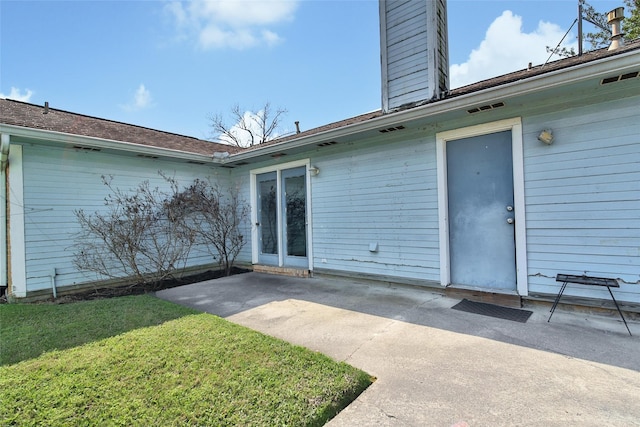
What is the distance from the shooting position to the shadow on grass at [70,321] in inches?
106

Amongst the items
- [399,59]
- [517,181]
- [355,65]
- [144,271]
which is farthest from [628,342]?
[355,65]

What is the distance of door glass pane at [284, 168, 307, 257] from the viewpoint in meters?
5.99

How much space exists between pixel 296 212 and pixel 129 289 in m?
3.29

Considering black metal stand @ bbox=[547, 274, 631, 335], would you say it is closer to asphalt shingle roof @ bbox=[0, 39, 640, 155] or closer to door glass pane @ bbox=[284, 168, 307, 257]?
asphalt shingle roof @ bbox=[0, 39, 640, 155]

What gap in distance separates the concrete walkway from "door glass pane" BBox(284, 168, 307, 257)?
1.90 m

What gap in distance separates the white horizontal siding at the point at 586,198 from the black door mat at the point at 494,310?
0.40 metres

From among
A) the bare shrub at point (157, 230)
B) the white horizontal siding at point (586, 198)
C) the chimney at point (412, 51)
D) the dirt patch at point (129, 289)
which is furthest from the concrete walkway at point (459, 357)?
the chimney at point (412, 51)

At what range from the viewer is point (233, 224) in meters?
6.77

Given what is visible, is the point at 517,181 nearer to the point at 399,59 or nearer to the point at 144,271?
the point at 399,59

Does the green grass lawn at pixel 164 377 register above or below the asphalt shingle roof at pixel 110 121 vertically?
below

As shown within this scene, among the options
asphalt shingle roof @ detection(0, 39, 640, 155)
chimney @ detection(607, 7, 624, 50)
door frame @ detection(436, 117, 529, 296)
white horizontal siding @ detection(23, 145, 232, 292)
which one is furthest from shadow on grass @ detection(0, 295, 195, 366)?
chimney @ detection(607, 7, 624, 50)

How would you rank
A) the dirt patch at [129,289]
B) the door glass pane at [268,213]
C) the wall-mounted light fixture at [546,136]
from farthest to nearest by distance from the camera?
the door glass pane at [268,213], the dirt patch at [129,289], the wall-mounted light fixture at [546,136]

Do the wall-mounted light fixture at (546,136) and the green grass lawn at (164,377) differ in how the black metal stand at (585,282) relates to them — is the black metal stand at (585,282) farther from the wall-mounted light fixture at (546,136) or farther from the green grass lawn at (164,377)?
the green grass lawn at (164,377)

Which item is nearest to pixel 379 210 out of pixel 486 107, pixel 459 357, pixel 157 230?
pixel 486 107
